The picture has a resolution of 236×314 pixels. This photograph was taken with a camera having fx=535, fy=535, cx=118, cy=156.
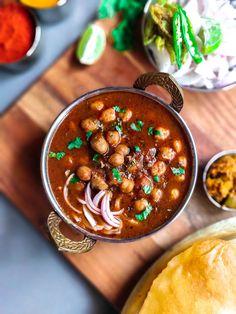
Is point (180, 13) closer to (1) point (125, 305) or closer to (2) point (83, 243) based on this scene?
(2) point (83, 243)

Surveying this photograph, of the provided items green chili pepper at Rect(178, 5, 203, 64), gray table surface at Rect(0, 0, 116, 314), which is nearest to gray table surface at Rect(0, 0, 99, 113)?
gray table surface at Rect(0, 0, 116, 314)

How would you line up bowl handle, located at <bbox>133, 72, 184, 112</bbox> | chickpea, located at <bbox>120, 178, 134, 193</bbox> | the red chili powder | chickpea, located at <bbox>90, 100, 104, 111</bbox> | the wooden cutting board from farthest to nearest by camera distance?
the red chili powder, the wooden cutting board, chickpea, located at <bbox>90, 100, 104, 111</bbox>, chickpea, located at <bbox>120, 178, 134, 193</bbox>, bowl handle, located at <bbox>133, 72, 184, 112</bbox>

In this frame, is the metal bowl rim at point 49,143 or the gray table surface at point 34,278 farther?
the gray table surface at point 34,278

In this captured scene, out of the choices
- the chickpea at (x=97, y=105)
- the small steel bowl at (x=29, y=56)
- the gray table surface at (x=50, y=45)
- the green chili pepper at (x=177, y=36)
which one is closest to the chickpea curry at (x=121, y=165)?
the chickpea at (x=97, y=105)

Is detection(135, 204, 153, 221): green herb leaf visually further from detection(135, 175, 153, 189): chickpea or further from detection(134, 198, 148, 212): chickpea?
detection(135, 175, 153, 189): chickpea

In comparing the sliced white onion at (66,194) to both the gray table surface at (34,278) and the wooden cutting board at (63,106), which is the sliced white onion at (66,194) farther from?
the gray table surface at (34,278)

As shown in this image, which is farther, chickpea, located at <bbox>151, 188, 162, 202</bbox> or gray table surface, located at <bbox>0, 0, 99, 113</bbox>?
gray table surface, located at <bbox>0, 0, 99, 113</bbox>

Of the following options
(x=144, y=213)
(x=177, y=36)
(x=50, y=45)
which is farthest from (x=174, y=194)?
(x=50, y=45)
